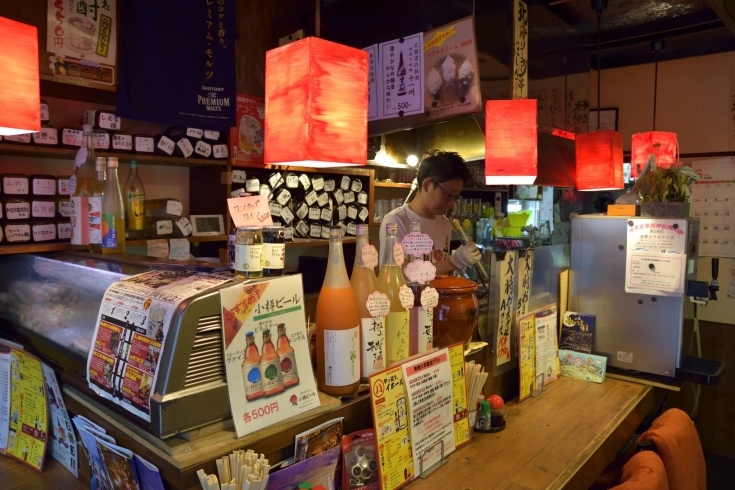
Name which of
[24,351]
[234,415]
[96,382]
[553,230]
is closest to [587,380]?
[234,415]

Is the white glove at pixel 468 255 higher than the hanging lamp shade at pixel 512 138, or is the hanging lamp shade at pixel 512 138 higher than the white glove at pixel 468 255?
the hanging lamp shade at pixel 512 138

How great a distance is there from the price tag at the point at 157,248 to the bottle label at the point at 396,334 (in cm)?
192

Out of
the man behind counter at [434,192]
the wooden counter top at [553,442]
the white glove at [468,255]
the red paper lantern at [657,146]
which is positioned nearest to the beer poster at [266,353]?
the wooden counter top at [553,442]

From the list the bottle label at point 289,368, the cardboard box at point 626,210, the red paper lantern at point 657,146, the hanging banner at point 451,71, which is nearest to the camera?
the bottle label at point 289,368

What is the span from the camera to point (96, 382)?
49.6 inches

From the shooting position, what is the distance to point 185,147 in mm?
3080

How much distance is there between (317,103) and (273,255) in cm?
54

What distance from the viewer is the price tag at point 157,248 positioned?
2.91m

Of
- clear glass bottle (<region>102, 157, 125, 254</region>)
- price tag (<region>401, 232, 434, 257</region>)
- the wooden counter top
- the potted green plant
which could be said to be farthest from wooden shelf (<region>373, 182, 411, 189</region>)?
price tag (<region>401, 232, 434, 257</region>)

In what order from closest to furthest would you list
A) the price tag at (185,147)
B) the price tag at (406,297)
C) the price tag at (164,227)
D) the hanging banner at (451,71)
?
the price tag at (406,297) → the hanging banner at (451,71) → the price tag at (164,227) → the price tag at (185,147)

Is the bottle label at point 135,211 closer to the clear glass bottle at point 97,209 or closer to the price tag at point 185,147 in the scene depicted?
the price tag at point 185,147

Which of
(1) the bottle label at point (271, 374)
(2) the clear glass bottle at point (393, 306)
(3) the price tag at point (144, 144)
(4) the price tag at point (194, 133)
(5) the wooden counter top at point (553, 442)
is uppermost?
(4) the price tag at point (194, 133)

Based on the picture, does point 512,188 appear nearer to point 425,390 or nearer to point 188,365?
point 425,390

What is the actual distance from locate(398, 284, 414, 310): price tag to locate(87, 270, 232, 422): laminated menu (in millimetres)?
486
